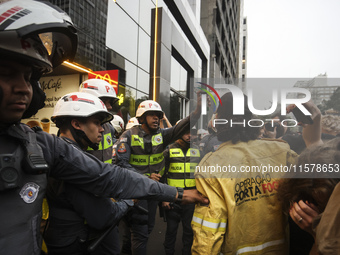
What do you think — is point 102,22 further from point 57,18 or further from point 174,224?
point 57,18

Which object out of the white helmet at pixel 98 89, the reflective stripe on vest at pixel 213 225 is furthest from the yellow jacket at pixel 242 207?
the white helmet at pixel 98 89

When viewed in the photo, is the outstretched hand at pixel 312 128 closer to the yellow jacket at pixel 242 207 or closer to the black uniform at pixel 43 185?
the yellow jacket at pixel 242 207

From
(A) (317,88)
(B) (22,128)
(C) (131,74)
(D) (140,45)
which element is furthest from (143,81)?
(B) (22,128)

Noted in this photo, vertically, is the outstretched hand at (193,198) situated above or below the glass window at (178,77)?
below

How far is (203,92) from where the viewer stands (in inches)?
96.7

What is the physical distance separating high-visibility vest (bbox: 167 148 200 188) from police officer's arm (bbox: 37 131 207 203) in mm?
2183

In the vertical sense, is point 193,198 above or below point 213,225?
above

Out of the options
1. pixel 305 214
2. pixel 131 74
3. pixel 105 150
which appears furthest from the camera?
Result: pixel 131 74

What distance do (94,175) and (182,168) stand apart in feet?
8.46

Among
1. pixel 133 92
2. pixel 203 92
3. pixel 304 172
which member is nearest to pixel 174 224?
pixel 203 92

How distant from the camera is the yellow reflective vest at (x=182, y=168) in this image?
3.97 metres

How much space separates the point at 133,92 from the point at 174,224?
864 centimetres

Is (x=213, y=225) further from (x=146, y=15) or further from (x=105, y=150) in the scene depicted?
(x=146, y=15)

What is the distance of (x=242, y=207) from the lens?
1749 mm
